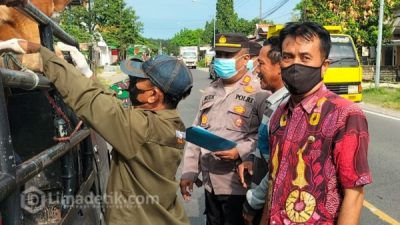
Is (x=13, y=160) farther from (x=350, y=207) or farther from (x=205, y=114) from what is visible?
(x=205, y=114)

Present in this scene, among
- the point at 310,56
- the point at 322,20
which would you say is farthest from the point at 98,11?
the point at 310,56

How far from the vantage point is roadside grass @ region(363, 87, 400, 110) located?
580 inches

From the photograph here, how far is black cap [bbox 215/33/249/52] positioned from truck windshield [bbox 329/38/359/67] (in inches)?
386

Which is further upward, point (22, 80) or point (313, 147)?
point (22, 80)

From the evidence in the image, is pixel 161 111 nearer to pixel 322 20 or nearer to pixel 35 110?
pixel 35 110

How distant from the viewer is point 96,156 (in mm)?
2854

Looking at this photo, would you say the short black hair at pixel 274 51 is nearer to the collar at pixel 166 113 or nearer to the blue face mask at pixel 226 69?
the blue face mask at pixel 226 69

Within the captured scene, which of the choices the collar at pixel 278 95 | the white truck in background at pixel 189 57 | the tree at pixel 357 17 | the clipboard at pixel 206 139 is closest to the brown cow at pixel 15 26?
the clipboard at pixel 206 139

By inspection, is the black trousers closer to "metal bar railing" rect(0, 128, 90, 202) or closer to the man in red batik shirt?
the man in red batik shirt

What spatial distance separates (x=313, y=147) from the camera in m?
1.98

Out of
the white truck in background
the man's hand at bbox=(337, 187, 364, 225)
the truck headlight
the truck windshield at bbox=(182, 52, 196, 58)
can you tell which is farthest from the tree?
the truck windshield at bbox=(182, 52, 196, 58)

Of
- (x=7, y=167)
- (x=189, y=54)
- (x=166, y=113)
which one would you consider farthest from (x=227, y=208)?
(x=189, y=54)

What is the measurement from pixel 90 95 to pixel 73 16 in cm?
2984

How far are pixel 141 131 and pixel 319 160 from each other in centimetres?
73
